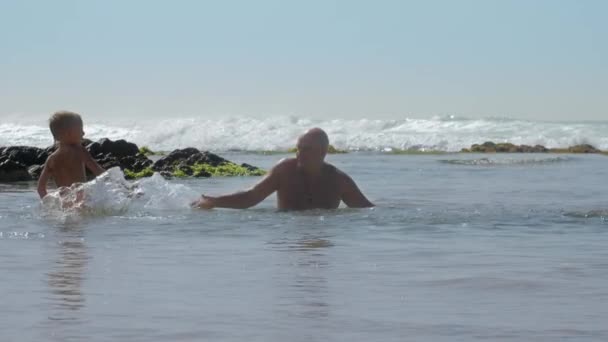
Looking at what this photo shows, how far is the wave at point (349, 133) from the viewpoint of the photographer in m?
42.1

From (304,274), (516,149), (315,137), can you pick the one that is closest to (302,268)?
(304,274)

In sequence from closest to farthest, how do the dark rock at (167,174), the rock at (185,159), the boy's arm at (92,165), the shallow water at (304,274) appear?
1. the shallow water at (304,274)
2. the boy's arm at (92,165)
3. the dark rock at (167,174)
4. the rock at (185,159)

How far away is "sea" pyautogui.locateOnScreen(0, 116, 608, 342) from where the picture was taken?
452cm

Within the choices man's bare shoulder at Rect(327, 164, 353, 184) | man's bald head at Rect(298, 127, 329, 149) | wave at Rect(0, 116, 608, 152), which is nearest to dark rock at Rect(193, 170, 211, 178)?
man's bare shoulder at Rect(327, 164, 353, 184)

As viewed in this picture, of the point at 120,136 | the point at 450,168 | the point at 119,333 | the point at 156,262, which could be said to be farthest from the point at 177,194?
the point at 120,136

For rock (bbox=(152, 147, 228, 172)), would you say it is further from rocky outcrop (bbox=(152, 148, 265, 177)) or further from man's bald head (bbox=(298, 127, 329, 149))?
man's bald head (bbox=(298, 127, 329, 149))

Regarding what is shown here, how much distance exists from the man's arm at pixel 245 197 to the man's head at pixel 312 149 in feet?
0.85

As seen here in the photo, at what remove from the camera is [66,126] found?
1047 cm

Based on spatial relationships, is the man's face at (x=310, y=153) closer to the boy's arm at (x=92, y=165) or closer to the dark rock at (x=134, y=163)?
the boy's arm at (x=92, y=165)

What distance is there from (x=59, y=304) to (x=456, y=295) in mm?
1780

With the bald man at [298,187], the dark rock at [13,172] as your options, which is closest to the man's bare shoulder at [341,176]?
the bald man at [298,187]

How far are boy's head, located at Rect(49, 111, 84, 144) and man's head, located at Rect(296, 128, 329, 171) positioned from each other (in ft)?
6.69

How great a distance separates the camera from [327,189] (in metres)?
10.5

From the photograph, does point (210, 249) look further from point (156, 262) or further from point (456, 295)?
point (456, 295)
